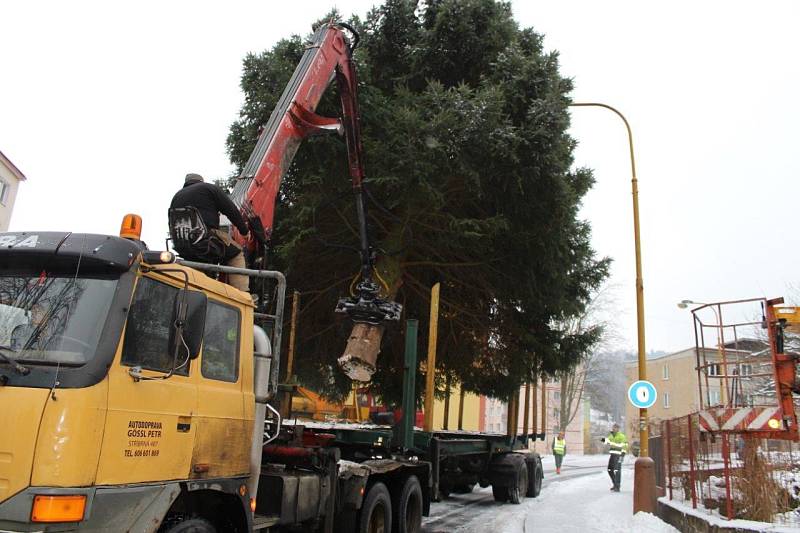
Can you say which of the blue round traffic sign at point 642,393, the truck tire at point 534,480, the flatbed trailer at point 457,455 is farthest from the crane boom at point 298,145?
the truck tire at point 534,480

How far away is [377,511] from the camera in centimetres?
703

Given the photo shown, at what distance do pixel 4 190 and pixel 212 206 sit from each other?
32.5 m

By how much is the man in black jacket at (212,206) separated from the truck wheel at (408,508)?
3.67m

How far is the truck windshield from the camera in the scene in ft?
11.4

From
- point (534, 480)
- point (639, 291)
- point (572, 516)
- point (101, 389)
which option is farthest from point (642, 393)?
point (101, 389)

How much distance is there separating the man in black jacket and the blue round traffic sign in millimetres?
8340

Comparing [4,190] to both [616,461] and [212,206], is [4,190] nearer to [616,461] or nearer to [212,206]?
[616,461]

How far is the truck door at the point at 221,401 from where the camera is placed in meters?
4.29

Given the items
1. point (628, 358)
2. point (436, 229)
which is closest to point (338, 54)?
point (436, 229)

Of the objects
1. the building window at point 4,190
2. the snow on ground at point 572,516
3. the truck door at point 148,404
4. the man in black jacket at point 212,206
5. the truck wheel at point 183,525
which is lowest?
the snow on ground at point 572,516

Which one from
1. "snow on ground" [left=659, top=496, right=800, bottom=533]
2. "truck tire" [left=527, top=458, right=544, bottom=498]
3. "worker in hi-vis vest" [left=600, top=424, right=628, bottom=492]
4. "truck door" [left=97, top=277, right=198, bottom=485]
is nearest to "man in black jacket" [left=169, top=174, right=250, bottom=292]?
"truck door" [left=97, top=277, right=198, bottom=485]

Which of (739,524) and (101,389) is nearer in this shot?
(101,389)

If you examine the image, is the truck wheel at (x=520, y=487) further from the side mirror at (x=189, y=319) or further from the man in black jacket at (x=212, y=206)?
the side mirror at (x=189, y=319)

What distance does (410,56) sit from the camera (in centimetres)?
1440
